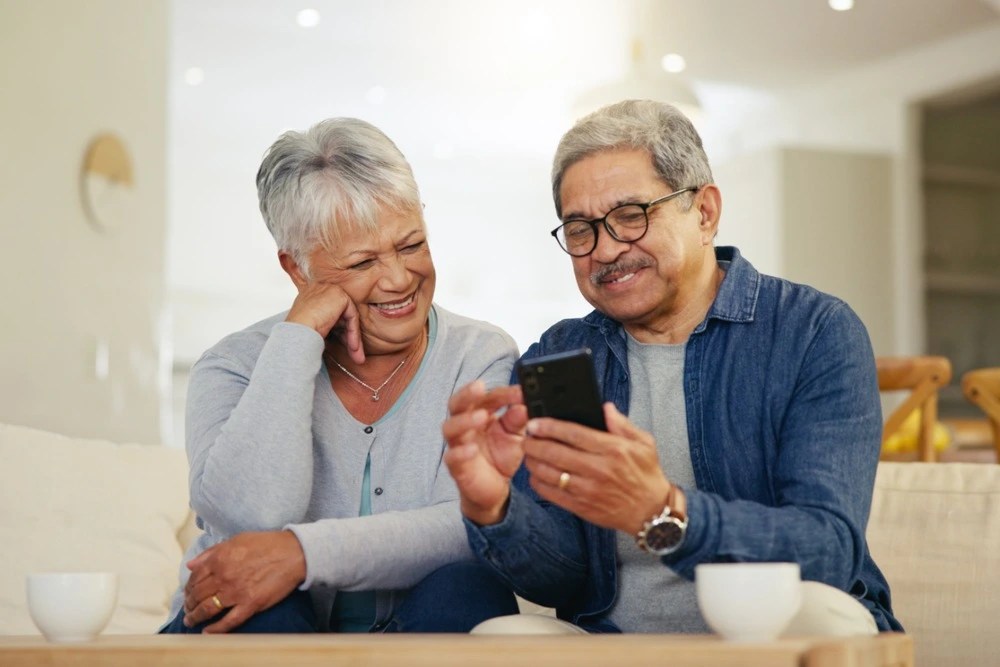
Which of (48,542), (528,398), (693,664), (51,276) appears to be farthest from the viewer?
(51,276)

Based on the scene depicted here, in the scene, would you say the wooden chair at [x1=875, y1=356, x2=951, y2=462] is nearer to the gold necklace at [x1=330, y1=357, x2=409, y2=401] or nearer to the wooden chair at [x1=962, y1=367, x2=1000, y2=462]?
the wooden chair at [x1=962, y1=367, x2=1000, y2=462]

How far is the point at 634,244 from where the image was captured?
1683 millimetres

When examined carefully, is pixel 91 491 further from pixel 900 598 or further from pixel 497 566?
pixel 900 598

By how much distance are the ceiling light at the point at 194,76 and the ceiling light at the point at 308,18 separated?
104 centimetres

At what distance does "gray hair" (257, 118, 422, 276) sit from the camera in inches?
71.6

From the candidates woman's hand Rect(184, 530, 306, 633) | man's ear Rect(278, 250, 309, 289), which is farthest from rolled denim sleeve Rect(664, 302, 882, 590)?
man's ear Rect(278, 250, 309, 289)

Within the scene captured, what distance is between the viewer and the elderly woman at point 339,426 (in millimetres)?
1573

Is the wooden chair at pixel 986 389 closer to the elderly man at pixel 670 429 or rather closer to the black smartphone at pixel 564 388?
the elderly man at pixel 670 429

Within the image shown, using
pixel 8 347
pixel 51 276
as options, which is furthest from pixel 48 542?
pixel 51 276

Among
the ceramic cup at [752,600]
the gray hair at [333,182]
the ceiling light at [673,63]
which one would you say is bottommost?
the ceramic cup at [752,600]

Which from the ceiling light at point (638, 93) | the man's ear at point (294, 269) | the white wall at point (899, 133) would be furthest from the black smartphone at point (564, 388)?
the white wall at point (899, 133)

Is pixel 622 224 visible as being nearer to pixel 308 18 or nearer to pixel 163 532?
pixel 163 532

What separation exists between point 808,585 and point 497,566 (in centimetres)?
42

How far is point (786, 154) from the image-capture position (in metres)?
6.45
